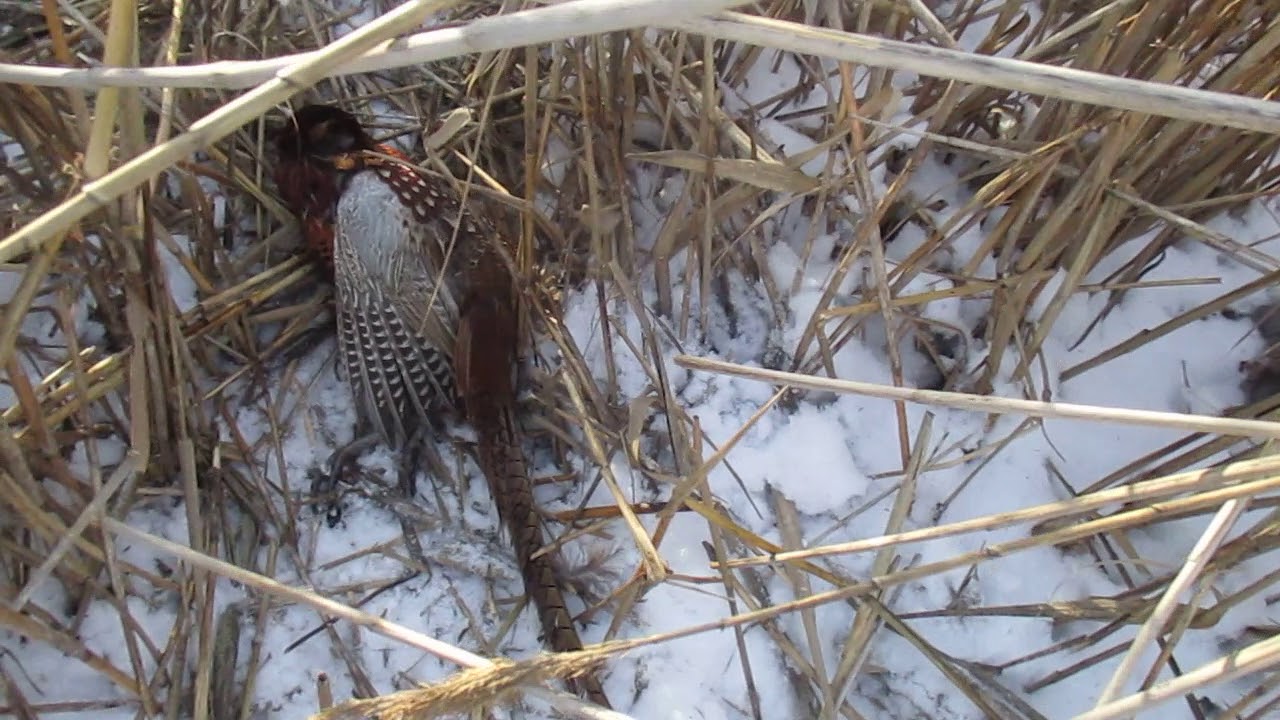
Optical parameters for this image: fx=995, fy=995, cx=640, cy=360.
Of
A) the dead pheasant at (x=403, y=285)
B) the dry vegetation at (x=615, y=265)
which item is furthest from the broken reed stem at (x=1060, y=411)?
the dead pheasant at (x=403, y=285)

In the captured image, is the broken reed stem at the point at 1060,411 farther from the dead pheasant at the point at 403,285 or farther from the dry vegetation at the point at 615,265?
the dead pheasant at the point at 403,285

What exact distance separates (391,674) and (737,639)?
59 cm

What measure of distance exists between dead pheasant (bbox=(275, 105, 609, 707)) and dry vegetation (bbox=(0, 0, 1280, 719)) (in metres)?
0.09

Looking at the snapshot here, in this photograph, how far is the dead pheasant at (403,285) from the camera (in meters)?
1.93

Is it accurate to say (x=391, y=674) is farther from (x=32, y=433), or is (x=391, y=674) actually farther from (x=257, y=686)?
(x=32, y=433)

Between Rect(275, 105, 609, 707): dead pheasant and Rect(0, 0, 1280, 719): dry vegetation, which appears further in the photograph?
Rect(275, 105, 609, 707): dead pheasant

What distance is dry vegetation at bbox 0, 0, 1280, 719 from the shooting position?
59.9 inches

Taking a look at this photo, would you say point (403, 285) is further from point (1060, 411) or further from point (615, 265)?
point (1060, 411)

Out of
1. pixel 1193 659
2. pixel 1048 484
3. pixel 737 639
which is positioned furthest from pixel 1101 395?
pixel 737 639

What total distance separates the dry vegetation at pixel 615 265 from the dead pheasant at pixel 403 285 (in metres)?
0.09

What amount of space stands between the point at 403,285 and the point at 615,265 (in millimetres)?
547

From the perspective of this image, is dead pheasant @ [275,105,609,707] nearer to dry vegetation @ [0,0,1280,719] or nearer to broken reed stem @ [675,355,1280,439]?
dry vegetation @ [0,0,1280,719]

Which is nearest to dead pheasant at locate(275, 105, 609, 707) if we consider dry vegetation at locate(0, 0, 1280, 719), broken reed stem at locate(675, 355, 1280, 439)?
dry vegetation at locate(0, 0, 1280, 719)

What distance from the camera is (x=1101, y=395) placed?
183cm
